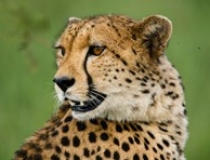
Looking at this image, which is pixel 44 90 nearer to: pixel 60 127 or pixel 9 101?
pixel 9 101

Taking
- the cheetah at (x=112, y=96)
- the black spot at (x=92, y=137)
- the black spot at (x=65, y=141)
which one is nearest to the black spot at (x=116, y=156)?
the cheetah at (x=112, y=96)

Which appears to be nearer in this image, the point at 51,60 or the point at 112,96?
the point at 112,96

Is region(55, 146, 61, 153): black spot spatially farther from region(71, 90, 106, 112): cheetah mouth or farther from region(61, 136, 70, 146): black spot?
region(71, 90, 106, 112): cheetah mouth

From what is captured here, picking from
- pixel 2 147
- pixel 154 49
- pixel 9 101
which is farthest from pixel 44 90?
pixel 154 49

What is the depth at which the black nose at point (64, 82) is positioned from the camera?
8.49 m

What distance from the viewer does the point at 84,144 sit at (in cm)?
868

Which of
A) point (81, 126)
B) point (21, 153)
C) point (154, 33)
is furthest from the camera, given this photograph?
point (154, 33)

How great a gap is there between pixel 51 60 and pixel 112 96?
4.36 metres

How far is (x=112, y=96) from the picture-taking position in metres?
8.67

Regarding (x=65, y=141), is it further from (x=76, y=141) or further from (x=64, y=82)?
(x=64, y=82)

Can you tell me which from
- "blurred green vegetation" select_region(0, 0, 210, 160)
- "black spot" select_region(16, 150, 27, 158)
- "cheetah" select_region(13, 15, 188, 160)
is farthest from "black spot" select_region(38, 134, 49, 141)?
"blurred green vegetation" select_region(0, 0, 210, 160)

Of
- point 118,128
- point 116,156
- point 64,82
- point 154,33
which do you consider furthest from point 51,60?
point 64,82

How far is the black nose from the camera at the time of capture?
849 centimetres

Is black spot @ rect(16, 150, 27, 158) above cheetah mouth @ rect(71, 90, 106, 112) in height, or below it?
below
